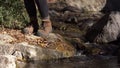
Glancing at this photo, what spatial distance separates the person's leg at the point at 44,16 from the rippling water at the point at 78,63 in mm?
869

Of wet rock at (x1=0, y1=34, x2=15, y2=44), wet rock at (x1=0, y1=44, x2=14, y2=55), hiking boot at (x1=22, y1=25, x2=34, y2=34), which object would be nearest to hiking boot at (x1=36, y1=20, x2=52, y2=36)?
hiking boot at (x1=22, y1=25, x2=34, y2=34)

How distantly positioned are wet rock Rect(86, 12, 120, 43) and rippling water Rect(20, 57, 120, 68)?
151 cm

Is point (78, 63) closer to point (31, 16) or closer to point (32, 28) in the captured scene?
point (32, 28)

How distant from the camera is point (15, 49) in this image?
785 centimetres

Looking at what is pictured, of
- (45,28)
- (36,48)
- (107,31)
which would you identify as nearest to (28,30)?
(45,28)

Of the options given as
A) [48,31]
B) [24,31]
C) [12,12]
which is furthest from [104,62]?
[12,12]

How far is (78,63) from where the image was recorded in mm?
7613

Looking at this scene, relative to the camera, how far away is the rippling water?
7.34m

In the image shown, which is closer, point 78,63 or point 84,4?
point 78,63

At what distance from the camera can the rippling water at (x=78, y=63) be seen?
7340mm

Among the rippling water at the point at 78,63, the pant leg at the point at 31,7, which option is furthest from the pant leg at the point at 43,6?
the rippling water at the point at 78,63

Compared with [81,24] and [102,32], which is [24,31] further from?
[81,24]

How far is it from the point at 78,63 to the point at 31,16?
1747 millimetres

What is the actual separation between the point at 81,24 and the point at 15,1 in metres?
3.28
